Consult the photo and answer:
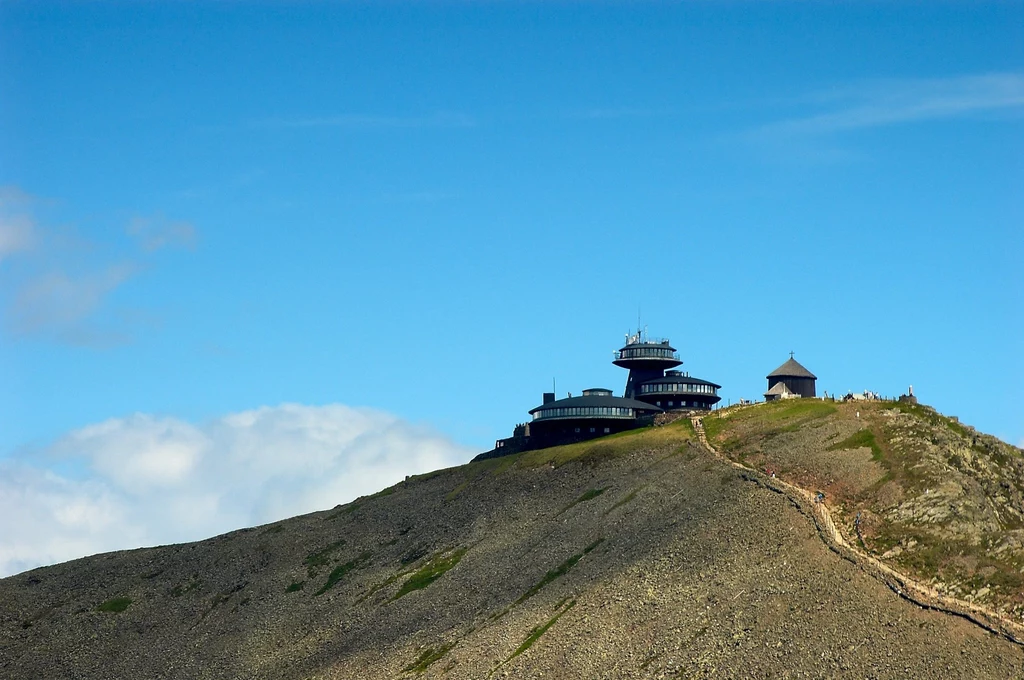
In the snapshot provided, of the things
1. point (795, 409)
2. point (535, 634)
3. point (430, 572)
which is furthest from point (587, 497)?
point (535, 634)

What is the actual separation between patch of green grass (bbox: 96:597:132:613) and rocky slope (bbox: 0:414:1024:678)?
266 millimetres

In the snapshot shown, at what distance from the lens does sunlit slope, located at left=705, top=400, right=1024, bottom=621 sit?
12588 centimetres

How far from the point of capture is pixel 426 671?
13525 cm

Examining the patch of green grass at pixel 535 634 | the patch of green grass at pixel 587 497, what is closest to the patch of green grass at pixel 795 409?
the patch of green grass at pixel 587 497

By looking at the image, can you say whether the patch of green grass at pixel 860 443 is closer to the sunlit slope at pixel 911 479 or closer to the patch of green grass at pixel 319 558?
the sunlit slope at pixel 911 479

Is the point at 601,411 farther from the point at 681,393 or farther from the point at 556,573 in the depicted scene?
the point at 556,573

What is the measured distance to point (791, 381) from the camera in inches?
7574

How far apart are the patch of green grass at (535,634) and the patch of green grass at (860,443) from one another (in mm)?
33432

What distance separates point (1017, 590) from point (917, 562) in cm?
858

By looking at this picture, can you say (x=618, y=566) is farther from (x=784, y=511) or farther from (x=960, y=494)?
(x=960, y=494)

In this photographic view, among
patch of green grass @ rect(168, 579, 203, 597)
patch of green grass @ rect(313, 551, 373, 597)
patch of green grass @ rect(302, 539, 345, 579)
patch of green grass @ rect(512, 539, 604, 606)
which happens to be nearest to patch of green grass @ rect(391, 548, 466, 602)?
patch of green grass @ rect(313, 551, 373, 597)

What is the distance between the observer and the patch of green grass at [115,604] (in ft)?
561

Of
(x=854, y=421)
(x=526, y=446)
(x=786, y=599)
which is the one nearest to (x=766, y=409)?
(x=854, y=421)

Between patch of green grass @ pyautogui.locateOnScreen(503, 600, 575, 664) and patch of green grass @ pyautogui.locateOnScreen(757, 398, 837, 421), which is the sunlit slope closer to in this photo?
A: patch of green grass @ pyautogui.locateOnScreen(757, 398, 837, 421)
